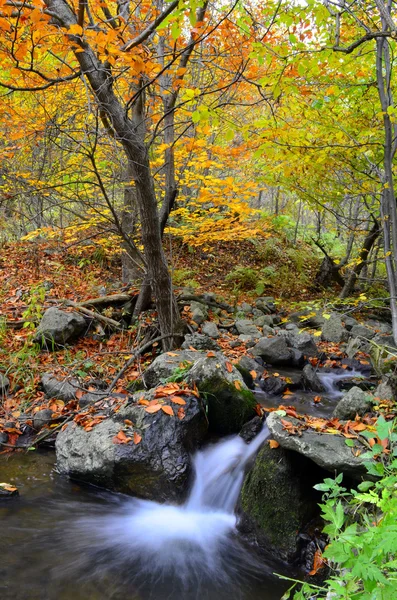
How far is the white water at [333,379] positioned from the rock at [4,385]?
498 cm

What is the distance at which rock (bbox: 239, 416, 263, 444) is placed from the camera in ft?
15.2

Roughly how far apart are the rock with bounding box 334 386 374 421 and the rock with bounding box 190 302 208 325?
411 cm

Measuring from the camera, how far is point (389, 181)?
4.55m

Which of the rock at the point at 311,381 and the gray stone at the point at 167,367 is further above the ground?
the gray stone at the point at 167,367

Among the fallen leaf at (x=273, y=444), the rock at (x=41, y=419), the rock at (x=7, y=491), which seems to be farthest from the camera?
the rock at (x=41, y=419)

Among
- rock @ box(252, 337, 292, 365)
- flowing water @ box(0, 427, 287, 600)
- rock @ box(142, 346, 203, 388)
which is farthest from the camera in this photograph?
rock @ box(252, 337, 292, 365)

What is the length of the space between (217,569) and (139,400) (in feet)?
6.00

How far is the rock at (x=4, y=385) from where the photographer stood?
588 cm

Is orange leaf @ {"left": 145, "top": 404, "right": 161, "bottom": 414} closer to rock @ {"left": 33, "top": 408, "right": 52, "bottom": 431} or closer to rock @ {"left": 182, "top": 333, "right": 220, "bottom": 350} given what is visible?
rock @ {"left": 33, "top": 408, "right": 52, "bottom": 431}

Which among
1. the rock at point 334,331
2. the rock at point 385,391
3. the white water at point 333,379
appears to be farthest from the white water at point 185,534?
the rock at point 334,331

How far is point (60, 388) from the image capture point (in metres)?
5.80

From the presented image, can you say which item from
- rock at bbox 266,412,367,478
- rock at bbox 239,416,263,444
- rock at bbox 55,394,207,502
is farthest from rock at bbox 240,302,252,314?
rock at bbox 266,412,367,478

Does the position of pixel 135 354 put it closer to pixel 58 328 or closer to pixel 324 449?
pixel 58 328

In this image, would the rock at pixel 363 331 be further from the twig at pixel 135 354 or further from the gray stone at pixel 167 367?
the gray stone at pixel 167 367
